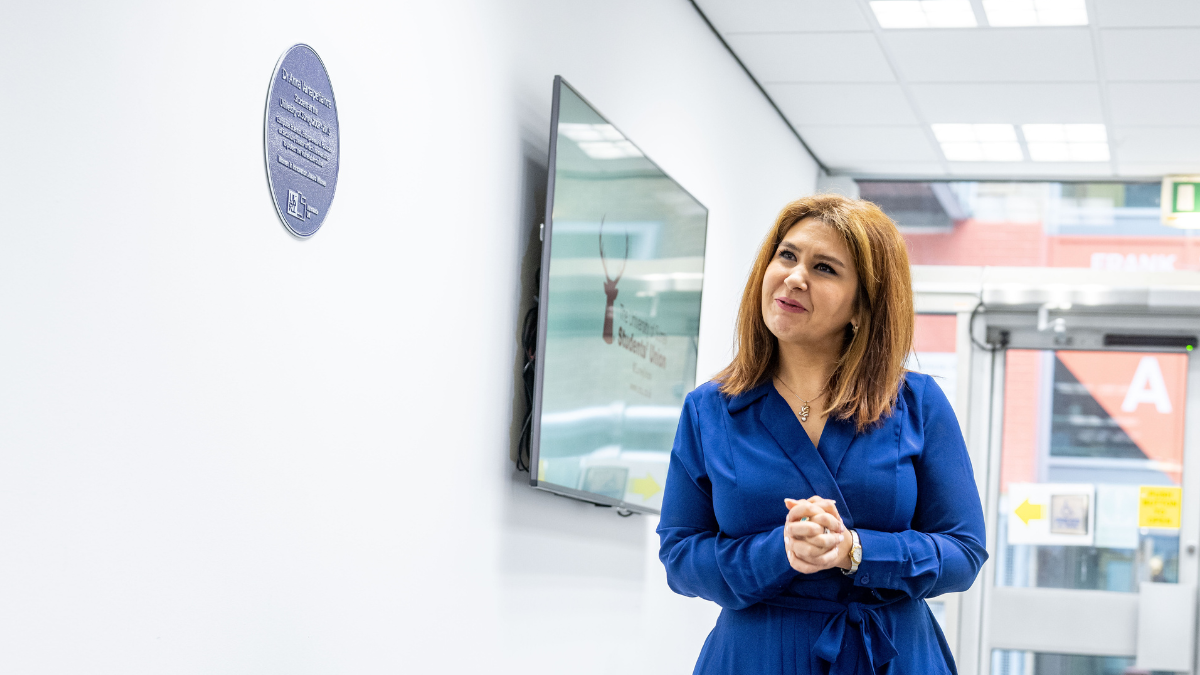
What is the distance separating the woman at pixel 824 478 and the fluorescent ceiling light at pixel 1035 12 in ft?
9.20

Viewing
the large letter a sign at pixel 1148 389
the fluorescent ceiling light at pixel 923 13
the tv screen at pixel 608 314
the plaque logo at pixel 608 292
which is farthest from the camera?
the large letter a sign at pixel 1148 389

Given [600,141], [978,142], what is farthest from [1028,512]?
[600,141]

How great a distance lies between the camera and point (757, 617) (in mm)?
1604

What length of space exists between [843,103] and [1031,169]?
4.19 ft

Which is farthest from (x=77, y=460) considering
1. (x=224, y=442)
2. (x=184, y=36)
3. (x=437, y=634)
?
(x=437, y=634)

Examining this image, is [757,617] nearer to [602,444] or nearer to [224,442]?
[224,442]

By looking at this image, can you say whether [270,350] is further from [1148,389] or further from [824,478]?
[1148,389]

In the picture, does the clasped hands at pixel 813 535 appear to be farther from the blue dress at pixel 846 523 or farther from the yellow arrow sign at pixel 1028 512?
the yellow arrow sign at pixel 1028 512

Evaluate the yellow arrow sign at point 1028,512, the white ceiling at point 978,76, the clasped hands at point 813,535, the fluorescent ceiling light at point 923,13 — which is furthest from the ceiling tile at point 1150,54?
the clasped hands at point 813,535

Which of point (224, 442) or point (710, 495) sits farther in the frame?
point (224, 442)

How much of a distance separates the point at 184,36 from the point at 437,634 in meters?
1.37

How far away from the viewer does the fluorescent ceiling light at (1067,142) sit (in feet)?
17.9

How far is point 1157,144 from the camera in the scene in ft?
A: 18.2

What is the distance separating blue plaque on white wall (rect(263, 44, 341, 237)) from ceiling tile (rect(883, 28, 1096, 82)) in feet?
9.71
